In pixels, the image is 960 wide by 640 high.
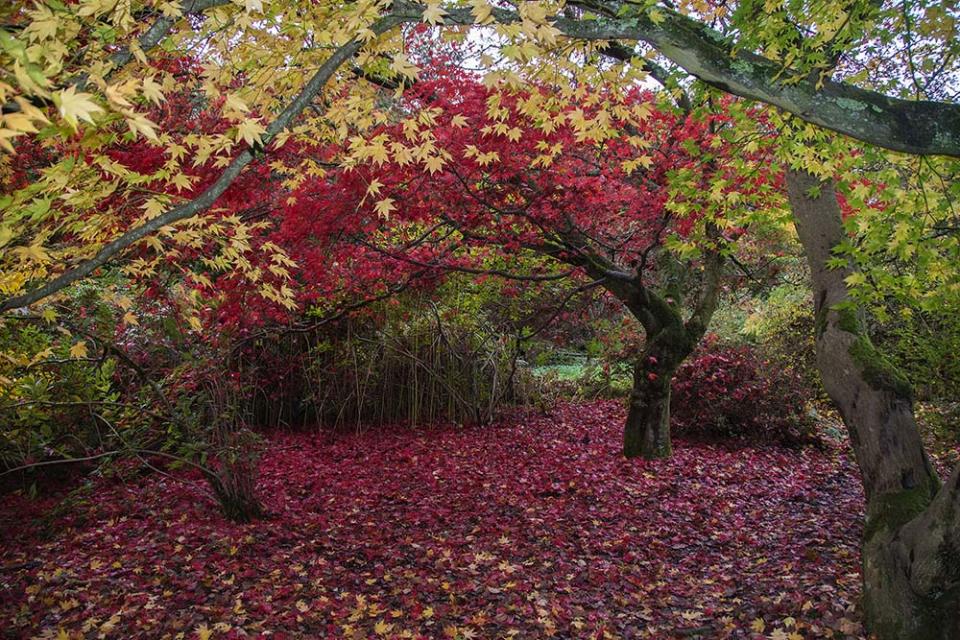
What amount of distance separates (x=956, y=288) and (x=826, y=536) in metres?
2.14

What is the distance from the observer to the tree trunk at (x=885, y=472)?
271cm

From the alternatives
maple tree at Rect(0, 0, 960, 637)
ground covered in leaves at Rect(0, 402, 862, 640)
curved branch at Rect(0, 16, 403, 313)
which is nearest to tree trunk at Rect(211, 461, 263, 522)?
ground covered in leaves at Rect(0, 402, 862, 640)

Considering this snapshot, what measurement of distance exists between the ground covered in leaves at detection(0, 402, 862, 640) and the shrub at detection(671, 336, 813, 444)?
75 centimetres

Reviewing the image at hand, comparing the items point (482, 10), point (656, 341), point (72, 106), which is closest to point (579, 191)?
point (656, 341)

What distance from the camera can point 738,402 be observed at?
712 centimetres

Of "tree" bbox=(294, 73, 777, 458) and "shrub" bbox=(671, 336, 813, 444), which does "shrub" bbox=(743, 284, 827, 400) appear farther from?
"tree" bbox=(294, 73, 777, 458)

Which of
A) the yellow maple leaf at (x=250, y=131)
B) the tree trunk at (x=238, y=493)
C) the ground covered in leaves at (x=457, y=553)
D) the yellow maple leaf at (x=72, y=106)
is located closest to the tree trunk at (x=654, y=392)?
the ground covered in leaves at (x=457, y=553)

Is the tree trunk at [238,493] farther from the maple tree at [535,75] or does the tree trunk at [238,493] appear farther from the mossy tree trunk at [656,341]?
the mossy tree trunk at [656,341]

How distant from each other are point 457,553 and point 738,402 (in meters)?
4.31

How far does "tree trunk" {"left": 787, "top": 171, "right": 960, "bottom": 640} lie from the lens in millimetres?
2711

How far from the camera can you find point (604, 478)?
5715 millimetres

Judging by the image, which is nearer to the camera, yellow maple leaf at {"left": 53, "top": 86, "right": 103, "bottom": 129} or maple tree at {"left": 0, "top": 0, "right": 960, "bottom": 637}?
yellow maple leaf at {"left": 53, "top": 86, "right": 103, "bottom": 129}

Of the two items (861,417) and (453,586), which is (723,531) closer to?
(861,417)

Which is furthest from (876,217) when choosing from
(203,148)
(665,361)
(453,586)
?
(203,148)
